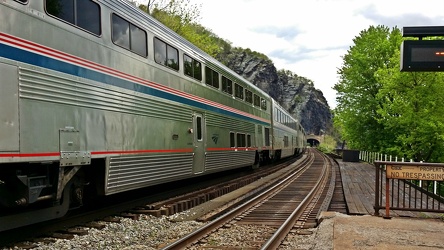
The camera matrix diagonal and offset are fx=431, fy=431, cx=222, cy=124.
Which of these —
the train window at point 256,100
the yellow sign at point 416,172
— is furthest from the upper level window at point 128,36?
the train window at point 256,100

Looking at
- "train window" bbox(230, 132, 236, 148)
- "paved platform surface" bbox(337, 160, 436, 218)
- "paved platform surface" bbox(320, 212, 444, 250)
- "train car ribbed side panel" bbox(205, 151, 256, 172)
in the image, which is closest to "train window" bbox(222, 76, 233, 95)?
"train window" bbox(230, 132, 236, 148)

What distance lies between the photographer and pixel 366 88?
1278 inches

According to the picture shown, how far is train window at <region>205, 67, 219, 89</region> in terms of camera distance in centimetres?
1276

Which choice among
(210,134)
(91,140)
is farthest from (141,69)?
(210,134)

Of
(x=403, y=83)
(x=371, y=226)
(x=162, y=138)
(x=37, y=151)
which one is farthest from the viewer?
(x=403, y=83)

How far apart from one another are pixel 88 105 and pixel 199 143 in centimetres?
514

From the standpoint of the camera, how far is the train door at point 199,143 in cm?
1130

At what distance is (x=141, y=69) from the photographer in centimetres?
855

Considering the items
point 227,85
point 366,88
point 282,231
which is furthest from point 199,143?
point 366,88

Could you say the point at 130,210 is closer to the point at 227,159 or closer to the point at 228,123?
the point at 227,159

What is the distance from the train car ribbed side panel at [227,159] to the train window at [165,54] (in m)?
3.19

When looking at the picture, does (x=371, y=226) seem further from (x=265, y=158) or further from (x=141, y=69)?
(x=265, y=158)

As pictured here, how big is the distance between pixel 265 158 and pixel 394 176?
Answer: 15.3m

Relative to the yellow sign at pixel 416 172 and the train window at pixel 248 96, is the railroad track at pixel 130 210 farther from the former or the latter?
the train window at pixel 248 96
